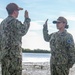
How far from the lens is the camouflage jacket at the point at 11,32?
8.70 meters

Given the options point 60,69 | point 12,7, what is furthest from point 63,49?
point 12,7

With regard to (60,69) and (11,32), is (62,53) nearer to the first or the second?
(60,69)

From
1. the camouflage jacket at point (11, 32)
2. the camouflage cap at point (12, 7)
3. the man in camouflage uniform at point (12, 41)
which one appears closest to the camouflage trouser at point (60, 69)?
the man in camouflage uniform at point (12, 41)

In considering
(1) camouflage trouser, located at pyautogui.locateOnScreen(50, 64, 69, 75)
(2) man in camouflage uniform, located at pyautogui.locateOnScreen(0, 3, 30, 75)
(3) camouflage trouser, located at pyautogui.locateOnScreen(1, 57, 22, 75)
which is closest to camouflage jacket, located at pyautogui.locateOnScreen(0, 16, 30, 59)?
(2) man in camouflage uniform, located at pyautogui.locateOnScreen(0, 3, 30, 75)

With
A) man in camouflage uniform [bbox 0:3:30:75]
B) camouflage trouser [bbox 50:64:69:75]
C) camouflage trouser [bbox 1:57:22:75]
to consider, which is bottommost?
camouflage trouser [bbox 50:64:69:75]

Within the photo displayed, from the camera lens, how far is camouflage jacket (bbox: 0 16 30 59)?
870 centimetres

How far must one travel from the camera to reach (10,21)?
8.84 metres

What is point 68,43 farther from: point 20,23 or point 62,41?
point 20,23

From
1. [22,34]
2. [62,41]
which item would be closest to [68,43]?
[62,41]

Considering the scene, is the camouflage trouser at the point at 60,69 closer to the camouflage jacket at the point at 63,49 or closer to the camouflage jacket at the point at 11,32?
the camouflage jacket at the point at 63,49

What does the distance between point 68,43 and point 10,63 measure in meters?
1.58

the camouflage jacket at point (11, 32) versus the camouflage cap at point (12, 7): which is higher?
the camouflage cap at point (12, 7)

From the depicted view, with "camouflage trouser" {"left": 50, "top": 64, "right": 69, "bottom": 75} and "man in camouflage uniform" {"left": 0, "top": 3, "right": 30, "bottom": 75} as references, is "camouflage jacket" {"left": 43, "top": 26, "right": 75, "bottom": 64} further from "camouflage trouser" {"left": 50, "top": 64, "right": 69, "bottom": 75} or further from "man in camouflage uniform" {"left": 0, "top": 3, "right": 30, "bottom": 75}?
"man in camouflage uniform" {"left": 0, "top": 3, "right": 30, "bottom": 75}

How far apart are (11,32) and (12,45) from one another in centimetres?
29
